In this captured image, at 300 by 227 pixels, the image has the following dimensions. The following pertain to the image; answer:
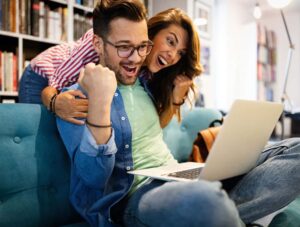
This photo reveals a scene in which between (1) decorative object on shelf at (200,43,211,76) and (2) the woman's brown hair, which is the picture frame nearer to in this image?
(1) decorative object on shelf at (200,43,211,76)

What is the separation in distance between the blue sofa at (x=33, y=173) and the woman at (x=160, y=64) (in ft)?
0.39

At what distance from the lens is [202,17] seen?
343cm

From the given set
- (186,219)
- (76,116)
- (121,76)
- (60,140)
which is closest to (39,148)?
(60,140)

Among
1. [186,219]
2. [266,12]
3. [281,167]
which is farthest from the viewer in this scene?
[266,12]

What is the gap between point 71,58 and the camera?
1265 millimetres

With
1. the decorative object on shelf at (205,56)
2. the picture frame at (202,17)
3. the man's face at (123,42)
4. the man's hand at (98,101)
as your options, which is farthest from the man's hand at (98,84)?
the decorative object on shelf at (205,56)

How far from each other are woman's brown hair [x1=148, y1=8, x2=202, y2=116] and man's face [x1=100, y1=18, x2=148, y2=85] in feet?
0.76

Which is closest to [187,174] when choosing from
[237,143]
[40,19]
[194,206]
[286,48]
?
[237,143]

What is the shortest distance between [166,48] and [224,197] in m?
0.81

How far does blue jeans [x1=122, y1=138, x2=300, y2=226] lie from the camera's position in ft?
2.15

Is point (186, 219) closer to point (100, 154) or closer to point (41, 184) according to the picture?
point (100, 154)

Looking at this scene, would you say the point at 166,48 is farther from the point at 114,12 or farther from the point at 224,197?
the point at 224,197

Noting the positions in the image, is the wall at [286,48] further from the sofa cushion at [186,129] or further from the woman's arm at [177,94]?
the woman's arm at [177,94]

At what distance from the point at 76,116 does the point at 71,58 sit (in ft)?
1.22
